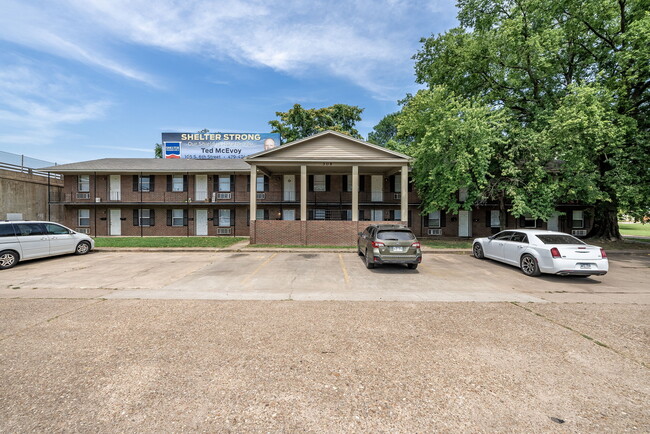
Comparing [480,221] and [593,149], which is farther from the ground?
[593,149]

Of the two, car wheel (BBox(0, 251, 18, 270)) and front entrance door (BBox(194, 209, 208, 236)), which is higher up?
front entrance door (BBox(194, 209, 208, 236))

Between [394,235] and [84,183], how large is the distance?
26272 millimetres

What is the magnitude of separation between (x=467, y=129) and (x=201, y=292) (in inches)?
630

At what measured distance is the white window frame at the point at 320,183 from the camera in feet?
71.9

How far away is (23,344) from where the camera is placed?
12.7 feet

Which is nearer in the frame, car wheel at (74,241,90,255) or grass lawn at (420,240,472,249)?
car wheel at (74,241,90,255)

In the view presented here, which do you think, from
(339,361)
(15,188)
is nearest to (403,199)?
Result: (339,361)

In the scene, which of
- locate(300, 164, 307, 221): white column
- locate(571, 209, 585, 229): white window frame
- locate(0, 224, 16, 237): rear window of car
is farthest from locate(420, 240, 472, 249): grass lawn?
locate(0, 224, 16, 237): rear window of car

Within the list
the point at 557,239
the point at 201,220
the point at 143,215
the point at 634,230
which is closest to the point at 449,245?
the point at 557,239

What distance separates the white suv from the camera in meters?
9.80

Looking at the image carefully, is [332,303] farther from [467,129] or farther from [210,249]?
[467,129]

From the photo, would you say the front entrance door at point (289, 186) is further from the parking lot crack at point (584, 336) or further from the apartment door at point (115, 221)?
the parking lot crack at point (584, 336)

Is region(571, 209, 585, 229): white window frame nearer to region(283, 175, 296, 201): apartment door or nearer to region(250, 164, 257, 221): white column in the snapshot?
region(283, 175, 296, 201): apartment door

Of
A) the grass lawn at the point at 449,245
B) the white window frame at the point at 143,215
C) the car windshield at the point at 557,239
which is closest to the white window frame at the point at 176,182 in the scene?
the white window frame at the point at 143,215
